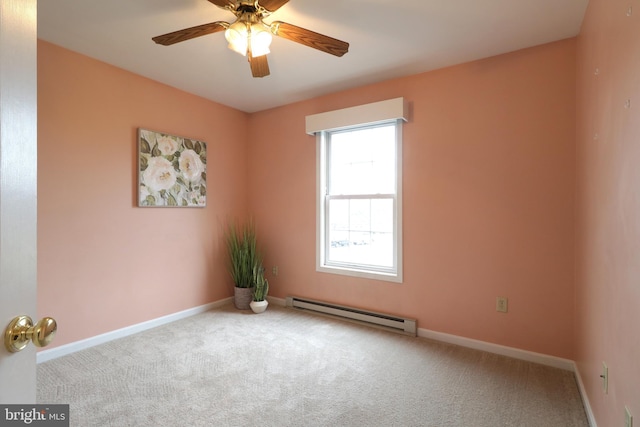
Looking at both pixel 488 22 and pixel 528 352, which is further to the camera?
pixel 528 352

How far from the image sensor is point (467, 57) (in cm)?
262

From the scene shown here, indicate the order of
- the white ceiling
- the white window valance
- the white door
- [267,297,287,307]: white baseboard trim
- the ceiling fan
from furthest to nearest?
1. [267,297,287,307]: white baseboard trim
2. the white window valance
3. the white ceiling
4. the ceiling fan
5. the white door

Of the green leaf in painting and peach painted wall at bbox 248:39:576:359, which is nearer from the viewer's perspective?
peach painted wall at bbox 248:39:576:359

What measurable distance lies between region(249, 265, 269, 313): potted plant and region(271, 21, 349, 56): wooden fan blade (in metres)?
2.49

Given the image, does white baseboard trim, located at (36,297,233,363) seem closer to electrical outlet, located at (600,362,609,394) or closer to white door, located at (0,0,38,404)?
white door, located at (0,0,38,404)

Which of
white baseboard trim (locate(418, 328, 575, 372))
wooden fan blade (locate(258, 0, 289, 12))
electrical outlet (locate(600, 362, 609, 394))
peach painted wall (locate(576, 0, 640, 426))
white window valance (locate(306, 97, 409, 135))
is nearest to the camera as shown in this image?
peach painted wall (locate(576, 0, 640, 426))

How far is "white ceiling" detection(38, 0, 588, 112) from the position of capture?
1999 mm

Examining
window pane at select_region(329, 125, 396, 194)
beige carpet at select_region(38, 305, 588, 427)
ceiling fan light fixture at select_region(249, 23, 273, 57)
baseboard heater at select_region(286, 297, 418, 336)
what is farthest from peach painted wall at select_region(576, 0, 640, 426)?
ceiling fan light fixture at select_region(249, 23, 273, 57)

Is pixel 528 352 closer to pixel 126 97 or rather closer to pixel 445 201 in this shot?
pixel 445 201

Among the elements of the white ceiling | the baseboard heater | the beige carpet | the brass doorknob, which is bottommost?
the beige carpet

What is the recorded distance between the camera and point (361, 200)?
339 centimetres

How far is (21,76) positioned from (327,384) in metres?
2.17

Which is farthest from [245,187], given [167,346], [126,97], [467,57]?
[467,57]

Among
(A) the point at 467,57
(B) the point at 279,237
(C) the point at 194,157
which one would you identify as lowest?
(B) the point at 279,237
